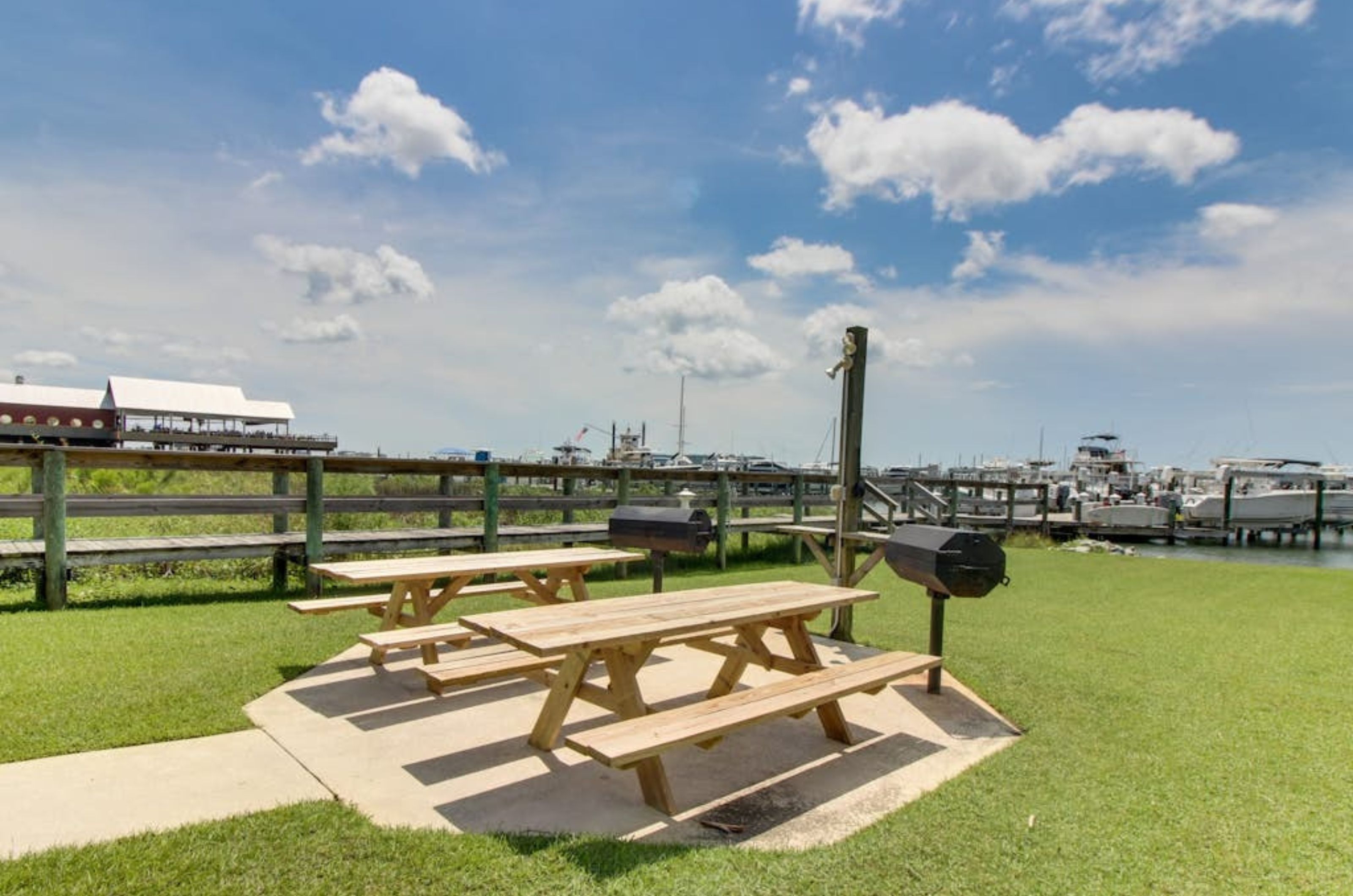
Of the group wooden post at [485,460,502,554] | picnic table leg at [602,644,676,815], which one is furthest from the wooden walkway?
picnic table leg at [602,644,676,815]

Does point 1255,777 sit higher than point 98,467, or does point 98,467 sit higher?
point 98,467

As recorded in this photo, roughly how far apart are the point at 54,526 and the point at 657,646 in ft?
16.4

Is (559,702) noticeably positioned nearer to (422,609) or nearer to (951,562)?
(422,609)

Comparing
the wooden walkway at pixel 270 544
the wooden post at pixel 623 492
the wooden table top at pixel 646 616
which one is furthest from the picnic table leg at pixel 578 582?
the wooden post at pixel 623 492

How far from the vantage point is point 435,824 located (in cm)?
246

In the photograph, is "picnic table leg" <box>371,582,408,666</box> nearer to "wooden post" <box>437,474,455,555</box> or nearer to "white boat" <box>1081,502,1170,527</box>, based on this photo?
"wooden post" <box>437,474,455,555</box>

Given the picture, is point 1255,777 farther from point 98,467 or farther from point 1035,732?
point 98,467

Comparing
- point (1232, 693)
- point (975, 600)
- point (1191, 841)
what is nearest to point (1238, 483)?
point (975, 600)

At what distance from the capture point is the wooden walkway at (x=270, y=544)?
5551 mm

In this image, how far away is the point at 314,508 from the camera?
647cm

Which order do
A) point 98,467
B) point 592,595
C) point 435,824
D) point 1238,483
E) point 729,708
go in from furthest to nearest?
point 1238,483 → point 592,595 → point 98,467 → point 729,708 → point 435,824

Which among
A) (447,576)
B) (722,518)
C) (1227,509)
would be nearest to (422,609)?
(447,576)

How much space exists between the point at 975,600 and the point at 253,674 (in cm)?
622

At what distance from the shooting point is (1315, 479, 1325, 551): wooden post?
2831cm
